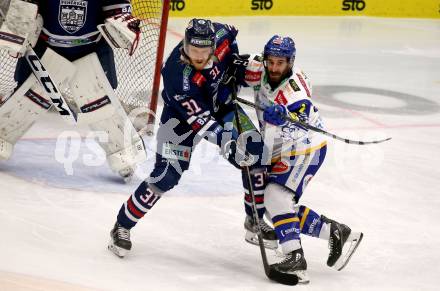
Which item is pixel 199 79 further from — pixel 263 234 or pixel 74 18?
pixel 74 18

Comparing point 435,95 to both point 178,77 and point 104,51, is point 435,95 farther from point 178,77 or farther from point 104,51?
point 178,77

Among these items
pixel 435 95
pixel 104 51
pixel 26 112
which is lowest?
pixel 435 95

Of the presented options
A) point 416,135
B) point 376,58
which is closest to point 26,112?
point 416,135

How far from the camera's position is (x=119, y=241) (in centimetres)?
396

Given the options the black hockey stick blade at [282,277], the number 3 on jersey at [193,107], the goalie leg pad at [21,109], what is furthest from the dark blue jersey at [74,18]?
the black hockey stick blade at [282,277]

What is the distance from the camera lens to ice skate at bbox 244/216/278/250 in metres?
4.21

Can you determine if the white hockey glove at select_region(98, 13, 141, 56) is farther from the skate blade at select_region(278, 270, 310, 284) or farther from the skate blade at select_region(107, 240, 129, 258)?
the skate blade at select_region(278, 270, 310, 284)

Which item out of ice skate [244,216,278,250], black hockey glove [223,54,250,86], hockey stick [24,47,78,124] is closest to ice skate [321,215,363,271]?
ice skate [244,216,278,250]

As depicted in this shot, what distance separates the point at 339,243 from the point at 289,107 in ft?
2.17

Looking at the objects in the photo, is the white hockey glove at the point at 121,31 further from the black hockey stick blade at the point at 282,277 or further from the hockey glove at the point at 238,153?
the black hockey stick blade at the point at 282,277

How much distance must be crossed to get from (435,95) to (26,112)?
3.88m

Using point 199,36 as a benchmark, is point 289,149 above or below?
below

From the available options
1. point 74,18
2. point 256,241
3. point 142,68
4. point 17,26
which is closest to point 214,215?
point 256,241

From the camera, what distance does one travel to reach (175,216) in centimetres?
456
